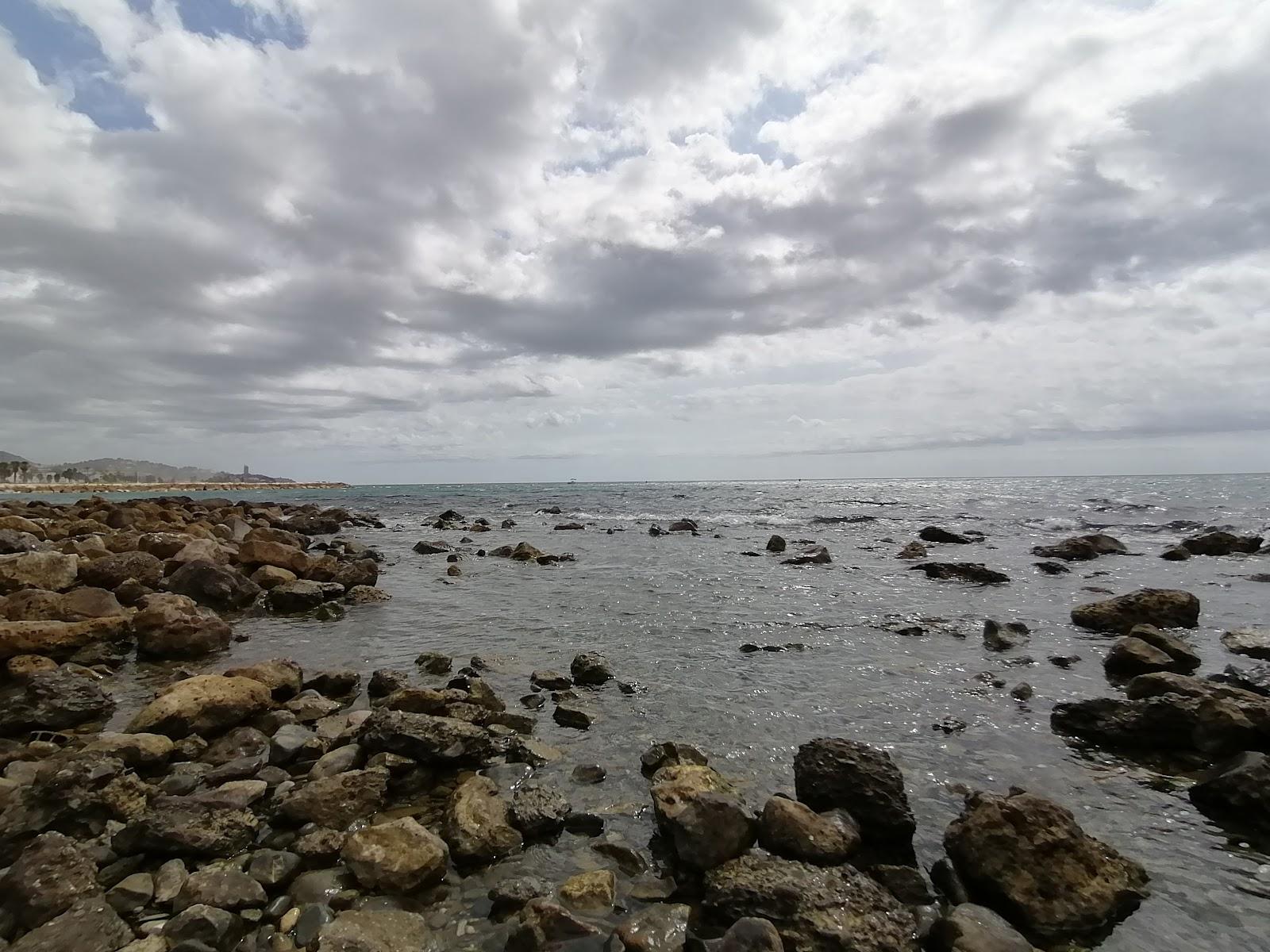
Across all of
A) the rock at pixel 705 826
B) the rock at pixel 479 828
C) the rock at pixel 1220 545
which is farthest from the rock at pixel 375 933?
the rock at pixel 1220 545

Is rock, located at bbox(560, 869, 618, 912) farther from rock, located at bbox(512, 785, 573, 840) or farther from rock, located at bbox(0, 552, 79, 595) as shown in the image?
rock, located at bbox(0, 552, 79, 595)

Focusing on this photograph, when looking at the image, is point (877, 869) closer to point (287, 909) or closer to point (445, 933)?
point (445, 933)

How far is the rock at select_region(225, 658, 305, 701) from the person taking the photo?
283 inches

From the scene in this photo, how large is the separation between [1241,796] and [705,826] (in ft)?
14.5

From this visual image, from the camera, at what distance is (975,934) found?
351 cm

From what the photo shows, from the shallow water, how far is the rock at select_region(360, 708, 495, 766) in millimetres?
787

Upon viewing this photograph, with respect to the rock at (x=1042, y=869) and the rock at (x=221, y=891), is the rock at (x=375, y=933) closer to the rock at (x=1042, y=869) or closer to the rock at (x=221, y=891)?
the rock at (x=221, y=891)

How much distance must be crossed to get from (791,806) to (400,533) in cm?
3253

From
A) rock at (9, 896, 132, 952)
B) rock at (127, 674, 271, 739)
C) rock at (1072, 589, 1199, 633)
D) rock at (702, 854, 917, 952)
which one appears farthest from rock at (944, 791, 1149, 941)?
rock at (1072, 589, 1199, 633)

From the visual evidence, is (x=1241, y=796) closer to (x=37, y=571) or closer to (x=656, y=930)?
(x=656, y=930)

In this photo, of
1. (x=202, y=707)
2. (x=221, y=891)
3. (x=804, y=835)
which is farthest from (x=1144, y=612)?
(x=202, y=707)

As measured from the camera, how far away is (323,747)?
5832 mm

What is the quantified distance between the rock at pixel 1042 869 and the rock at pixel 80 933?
5.10 m

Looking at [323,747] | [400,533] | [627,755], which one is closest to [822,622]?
[627,755]
